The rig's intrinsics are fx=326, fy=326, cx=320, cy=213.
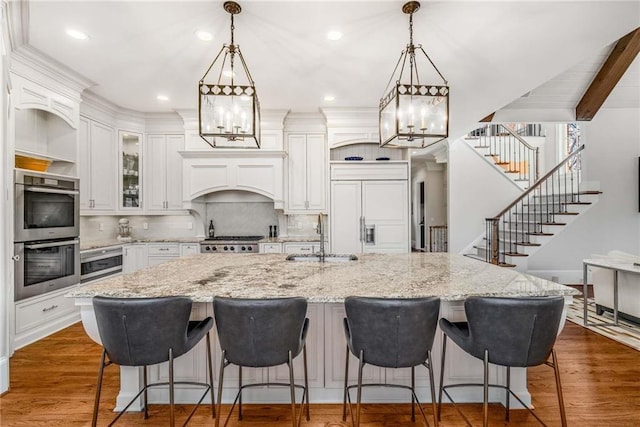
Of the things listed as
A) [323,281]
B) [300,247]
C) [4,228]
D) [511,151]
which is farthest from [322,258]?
[511,151]

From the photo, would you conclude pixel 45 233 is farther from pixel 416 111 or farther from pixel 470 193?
pixel 470 193

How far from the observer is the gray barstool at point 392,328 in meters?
1.59

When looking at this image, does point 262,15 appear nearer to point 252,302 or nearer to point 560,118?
point 252,302

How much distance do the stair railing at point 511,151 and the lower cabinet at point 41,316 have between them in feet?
24.5

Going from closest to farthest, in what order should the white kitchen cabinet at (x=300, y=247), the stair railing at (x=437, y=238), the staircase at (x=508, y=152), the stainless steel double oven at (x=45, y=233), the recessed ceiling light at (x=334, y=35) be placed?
the recessed ceiling light at (x=334, y=35) < the stainless steel double oven at (x=45, y=233) < the white kitchen cabinet at (x=300, y=247) < the staircase at (x=508, y=152) < the stair railing at (x=437, y=238)

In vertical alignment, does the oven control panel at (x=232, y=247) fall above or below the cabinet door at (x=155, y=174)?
below

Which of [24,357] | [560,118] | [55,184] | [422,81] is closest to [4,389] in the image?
[24,357]

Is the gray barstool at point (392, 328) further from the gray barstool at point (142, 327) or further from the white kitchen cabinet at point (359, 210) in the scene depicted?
the white kitchen cabinet at point (359, 210)

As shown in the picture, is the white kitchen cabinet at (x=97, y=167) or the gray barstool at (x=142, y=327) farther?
the white kitchen cabinet at (x=97, y=167)

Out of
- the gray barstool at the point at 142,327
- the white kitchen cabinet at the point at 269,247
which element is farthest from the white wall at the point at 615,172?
the gray barstool at the point at 142,327

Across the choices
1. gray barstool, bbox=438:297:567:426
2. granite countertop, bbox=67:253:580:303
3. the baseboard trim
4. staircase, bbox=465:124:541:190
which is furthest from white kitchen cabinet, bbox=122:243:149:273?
staircase, bbox=465:124:541:190

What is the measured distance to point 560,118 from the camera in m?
5.30

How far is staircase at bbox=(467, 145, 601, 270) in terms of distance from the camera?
5422mm

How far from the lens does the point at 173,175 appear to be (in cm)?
509
